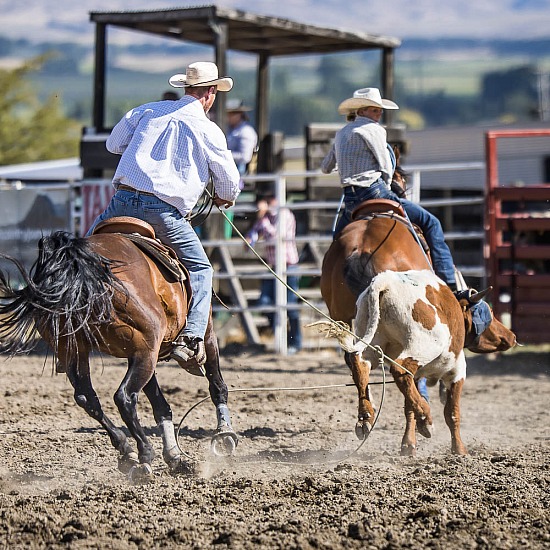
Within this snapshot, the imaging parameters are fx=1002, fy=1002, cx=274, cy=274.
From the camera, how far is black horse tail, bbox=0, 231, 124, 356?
14.6 feet

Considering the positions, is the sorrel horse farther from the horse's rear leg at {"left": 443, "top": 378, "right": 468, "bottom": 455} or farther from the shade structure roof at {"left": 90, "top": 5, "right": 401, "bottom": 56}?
the shade structure roof at {"left": 90, "top": 5, "right": 401, "bottom": 56}

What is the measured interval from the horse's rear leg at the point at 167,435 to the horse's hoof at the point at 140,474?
31 cm

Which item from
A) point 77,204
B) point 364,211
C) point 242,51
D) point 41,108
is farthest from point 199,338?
point 41,108

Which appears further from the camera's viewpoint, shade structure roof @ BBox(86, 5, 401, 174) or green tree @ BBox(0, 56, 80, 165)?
green tree @ BBox(0, 56, 80, 165)

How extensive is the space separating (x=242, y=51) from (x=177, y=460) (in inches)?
318

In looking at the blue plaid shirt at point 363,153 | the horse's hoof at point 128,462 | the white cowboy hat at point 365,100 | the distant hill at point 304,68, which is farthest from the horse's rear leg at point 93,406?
the distant hill at point 304,68

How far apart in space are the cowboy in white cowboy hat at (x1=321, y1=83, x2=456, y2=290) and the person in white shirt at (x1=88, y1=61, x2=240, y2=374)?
1.22 metres

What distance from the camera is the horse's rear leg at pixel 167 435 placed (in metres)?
5.12

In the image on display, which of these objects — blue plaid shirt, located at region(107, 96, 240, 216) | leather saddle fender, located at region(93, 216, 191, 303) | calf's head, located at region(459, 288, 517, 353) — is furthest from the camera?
calf's head, located at region(459, 288, 517, 353)

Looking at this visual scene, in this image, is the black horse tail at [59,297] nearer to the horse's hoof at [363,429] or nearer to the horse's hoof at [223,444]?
the horse's hoof at [223,444]

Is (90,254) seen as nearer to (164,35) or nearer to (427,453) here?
(427,453)

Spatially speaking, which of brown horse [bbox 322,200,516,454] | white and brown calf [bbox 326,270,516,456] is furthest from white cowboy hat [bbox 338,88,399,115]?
Answer: white and brown calf [bbox 326,270,516,456]

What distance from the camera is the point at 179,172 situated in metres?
5.14

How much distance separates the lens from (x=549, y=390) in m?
8.10
